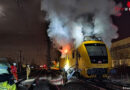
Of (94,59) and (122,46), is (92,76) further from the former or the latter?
(122,46)

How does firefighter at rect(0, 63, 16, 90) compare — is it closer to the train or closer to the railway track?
the railway track

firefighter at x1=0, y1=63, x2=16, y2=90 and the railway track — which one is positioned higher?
firefighter at x1=0, y1=63, x2=16, y2=90

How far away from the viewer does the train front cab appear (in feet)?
54.9

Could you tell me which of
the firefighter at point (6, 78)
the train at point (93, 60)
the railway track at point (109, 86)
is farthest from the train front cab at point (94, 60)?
the firefighter at point (6, 78)

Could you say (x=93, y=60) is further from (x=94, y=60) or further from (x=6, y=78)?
(x=6, y=78)

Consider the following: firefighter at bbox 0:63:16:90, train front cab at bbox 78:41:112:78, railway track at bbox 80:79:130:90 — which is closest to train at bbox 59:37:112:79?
train front cab at bbox 78:41:112:78

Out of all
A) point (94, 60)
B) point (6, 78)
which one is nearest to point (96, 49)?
point (94, 60)

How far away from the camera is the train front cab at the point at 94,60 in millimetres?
16719

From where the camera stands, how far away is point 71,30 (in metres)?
23.9

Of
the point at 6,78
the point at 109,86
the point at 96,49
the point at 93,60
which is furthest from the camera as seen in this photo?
the point at 96,49

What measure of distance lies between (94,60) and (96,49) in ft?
3.91

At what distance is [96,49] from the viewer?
57.9 ft

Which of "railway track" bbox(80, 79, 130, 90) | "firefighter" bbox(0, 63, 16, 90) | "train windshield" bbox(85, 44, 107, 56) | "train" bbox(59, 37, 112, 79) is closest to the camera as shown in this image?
→ "firefighter" bbox(0, 63, 16, 90)

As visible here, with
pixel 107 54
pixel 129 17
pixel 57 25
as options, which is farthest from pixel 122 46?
pixel 107 54
